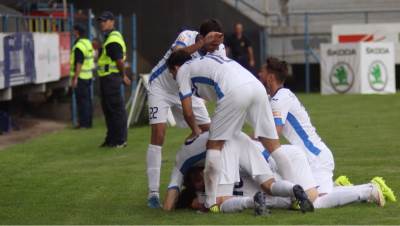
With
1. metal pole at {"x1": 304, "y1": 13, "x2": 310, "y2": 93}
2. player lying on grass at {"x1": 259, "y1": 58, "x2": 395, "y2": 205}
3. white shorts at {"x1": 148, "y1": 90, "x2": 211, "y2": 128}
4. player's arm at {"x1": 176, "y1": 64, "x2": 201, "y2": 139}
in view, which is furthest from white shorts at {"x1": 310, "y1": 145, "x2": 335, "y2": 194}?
metal pole at {"x1": 304, "y1": 13, "x2": 310, "y2": 93}

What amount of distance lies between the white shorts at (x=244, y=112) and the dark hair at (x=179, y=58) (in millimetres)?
887

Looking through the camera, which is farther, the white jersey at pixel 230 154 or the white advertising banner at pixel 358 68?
the white advertising banner at pixel 358 68

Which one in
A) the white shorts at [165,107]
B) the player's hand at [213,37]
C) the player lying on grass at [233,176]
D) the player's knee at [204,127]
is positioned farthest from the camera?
the player's knee at [204,127]

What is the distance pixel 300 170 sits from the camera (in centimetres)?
980

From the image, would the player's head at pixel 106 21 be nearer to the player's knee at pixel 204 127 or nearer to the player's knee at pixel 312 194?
the player's knee at pixel 204 127

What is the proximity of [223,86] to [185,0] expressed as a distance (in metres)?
25.6

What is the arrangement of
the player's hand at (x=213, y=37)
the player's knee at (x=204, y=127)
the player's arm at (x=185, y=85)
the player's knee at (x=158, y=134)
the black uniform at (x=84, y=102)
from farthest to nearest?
the black uniform at (x=84, y=102) < the player's knee at (x=204, y=127) < the player's knee at (x=158, y=134) < the player's hand at (x=213, y=37) < the player's arm at (x=185, y=85)

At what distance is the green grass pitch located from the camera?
9.48 m

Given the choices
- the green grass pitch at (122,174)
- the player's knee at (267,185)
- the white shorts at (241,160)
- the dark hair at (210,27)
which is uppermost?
the dark hair at (210,27)

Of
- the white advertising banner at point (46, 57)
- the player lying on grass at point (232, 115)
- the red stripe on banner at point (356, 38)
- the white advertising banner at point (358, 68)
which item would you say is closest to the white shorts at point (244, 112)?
→ the player lying on grass at point (232, 115)

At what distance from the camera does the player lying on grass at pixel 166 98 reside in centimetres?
1056

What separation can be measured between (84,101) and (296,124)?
35.8 ft

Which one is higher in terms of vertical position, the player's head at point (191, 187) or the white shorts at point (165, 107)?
the white shorts at point (165, 107)

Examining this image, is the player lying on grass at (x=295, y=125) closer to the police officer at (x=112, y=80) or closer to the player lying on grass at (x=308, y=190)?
the player lying on grass at (x=308, y=190)
